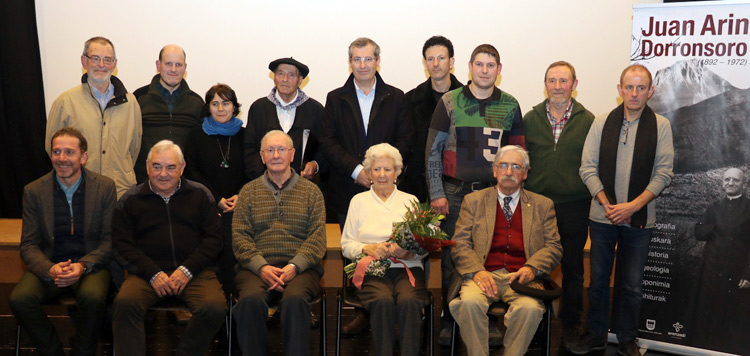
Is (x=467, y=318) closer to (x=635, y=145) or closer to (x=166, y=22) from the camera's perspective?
(x=635, y=145)

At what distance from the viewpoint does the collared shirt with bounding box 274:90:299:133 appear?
441 centimetres

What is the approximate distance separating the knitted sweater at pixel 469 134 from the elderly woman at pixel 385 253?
33 cm

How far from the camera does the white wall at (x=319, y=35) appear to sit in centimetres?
559

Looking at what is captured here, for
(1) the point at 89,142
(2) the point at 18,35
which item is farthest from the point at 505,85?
(2) the point at 18,35

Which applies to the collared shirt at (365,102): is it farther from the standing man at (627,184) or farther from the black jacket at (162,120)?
the standing man at (627,184)

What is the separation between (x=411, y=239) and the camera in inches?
142


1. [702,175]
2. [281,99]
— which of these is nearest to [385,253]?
[281,99]

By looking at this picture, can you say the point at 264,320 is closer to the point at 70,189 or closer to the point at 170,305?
the point at 170,305

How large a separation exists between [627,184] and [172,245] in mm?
2714

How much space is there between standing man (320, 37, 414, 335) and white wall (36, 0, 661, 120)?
1436 mm

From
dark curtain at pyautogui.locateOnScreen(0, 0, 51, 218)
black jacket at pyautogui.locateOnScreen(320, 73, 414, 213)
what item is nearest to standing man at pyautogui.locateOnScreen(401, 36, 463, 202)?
black jacket at pyautogui.locateOnScreen(320, 73, 414, 213)

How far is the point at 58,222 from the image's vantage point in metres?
3.80

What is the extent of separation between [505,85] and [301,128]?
2273 millimetres

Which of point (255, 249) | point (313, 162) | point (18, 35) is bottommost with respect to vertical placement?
point (255, 249)
